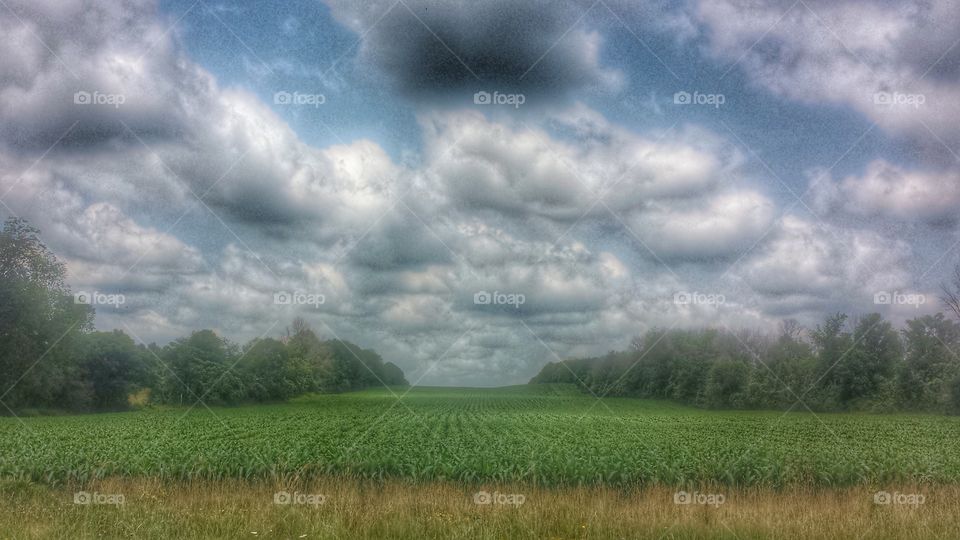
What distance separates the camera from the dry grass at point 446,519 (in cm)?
1100

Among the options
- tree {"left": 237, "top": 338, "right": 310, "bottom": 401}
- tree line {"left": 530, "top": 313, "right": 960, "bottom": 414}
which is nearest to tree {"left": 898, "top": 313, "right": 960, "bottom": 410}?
tree line {"left": 530, "top": 313, "right": 960, "bottom": 414}

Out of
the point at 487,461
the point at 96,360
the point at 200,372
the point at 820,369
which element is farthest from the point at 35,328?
the point at 820,369

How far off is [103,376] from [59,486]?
49.9 m

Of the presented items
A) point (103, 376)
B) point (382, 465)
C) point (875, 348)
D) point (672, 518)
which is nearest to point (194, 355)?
point (103, 376)

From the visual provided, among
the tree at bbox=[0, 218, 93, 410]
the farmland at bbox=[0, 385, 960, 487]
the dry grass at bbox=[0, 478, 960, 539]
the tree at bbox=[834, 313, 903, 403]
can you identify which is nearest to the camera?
the dry grass at bbox=[0, 478, 960, 539]

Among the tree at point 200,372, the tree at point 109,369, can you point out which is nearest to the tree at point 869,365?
the tree at point 200,372

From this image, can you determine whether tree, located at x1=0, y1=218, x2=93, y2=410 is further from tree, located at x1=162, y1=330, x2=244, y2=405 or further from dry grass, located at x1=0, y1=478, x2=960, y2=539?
dry grass, located at x1=0, y1=478, x2=960, y2=539

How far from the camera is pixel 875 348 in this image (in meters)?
69.6

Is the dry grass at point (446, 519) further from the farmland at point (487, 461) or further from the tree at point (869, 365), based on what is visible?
the tree at point (869, 365)

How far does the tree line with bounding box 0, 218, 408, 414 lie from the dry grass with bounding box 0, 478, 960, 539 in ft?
144

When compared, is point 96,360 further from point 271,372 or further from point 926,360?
point 926,360

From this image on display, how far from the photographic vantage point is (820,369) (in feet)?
232

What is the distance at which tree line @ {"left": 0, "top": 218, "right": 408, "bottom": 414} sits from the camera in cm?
5547

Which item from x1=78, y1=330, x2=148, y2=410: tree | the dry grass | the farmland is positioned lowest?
the dry grass
